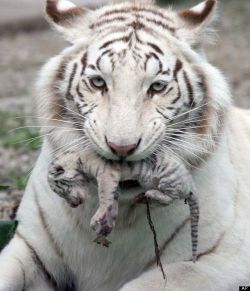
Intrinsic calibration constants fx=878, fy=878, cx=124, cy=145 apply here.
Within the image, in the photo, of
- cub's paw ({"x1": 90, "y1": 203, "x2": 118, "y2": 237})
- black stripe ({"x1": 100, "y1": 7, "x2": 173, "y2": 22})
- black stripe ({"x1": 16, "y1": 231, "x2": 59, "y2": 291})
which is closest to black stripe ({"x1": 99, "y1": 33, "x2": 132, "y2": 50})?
black stripe ({"x1": 100, "y1": 7, "x2": 173, "y2": 22})

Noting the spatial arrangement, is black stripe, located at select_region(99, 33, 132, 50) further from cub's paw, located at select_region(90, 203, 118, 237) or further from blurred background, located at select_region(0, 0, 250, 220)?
cub's paw, located at select_region(90, 203, 118, 237)

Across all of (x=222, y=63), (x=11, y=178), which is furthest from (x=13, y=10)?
(x=11, y=178)

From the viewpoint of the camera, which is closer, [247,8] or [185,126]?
[185,126]

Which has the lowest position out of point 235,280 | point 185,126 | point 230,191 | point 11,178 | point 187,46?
point 11,178

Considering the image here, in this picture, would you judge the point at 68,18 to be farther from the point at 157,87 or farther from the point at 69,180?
the point at 69,180

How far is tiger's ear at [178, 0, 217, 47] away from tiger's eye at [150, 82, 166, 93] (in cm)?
29

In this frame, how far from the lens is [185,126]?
3271 millimetres

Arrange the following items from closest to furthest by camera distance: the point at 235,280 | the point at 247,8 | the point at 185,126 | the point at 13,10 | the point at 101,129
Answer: the point at 101,129, the point at 185,126, the point at 235,280, the point at 13,10, the point at 247,8

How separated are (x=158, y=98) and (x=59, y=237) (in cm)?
77

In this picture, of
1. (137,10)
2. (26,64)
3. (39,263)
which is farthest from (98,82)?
(26,64)

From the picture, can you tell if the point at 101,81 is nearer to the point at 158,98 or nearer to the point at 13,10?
the point at 158,98

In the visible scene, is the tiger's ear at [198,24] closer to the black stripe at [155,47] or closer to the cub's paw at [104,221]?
the black stripe at [155,47]

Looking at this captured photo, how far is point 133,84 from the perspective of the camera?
3.09 meters

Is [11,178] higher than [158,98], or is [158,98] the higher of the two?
[158,98]
